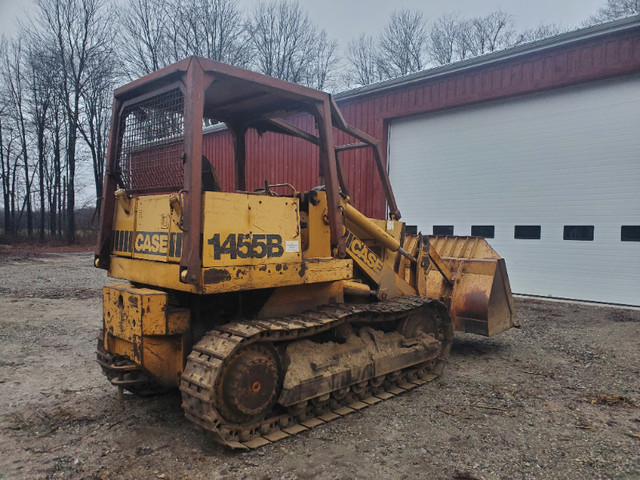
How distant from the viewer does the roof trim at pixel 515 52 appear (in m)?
9.38

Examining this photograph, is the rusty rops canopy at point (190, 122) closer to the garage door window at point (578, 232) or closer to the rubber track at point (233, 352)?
the rubber track at point (233, 352)

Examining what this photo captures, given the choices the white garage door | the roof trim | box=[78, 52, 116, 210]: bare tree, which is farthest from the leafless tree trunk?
the white garage door

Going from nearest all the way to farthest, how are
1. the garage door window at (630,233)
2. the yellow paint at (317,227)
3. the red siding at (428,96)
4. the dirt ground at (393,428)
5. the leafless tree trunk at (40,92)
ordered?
the dirt ground at (393,428)
the yellow paint at (317,227)
the garage door window at (630,233)
the red siding at (428,96)
the leafless tree trunk at (40,92)

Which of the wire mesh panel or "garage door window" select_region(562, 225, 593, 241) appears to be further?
"garage door window" select_region(562, 225, 593, 241)

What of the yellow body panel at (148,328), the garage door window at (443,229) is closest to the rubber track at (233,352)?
the yellow body panel at (148,328)

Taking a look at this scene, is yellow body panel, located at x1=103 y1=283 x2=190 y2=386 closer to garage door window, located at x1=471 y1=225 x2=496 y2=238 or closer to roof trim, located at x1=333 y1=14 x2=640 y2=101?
garage door window, located at x1=471 y1=225 x2=496 y2=238

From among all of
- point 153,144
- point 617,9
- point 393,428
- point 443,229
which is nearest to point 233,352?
point 393,428

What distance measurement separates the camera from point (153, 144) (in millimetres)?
4152

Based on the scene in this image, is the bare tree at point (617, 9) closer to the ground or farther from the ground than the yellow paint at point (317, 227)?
farther from the ground

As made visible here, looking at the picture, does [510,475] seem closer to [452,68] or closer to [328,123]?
[328,123]

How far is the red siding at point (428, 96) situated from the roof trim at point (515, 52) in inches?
3.1

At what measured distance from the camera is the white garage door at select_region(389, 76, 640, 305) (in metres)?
9.76

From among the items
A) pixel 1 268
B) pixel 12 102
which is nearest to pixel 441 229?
pixel 1 268

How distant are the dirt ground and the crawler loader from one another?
293mm
